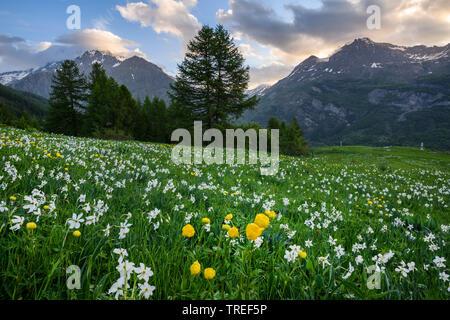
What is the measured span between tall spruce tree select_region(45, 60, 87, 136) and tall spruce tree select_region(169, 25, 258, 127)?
28.6 metres

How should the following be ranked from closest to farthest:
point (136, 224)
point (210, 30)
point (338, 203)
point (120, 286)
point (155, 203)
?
1. point (120, 286)
2. point (136, 224)
3. point (155, 203)
4. point (338, 203)
5. point (210, 30)

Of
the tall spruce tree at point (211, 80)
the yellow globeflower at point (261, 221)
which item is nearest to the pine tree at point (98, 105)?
the tall spruce tree at point (211, 80)

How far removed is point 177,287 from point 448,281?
2610 millimetres

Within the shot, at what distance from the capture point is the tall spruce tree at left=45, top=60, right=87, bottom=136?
40.8 m

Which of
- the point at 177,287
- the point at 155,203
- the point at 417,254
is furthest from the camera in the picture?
the point at 155,203

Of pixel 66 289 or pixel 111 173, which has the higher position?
pixel 111 173

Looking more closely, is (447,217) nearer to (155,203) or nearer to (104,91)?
(155,203)

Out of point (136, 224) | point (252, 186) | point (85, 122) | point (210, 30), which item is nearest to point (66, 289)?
point (136, 224)

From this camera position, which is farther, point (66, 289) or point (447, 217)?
point (447, 217)

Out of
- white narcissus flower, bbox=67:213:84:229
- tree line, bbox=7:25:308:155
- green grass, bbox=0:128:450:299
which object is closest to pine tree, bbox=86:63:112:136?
tree line, bbox=7:25:308:155

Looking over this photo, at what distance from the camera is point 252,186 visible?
221 inches

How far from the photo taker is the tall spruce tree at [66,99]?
40.8 metres

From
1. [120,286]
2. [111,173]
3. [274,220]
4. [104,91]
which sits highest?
[104,91]

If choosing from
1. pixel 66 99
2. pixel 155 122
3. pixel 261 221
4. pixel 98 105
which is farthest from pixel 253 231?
pixel 155 122
